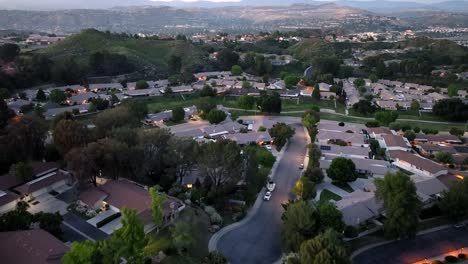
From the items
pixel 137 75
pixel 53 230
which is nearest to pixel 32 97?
pixel 137 75

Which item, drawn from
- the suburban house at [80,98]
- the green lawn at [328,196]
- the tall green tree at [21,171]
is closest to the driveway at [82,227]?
the tall green tree at [21,171]

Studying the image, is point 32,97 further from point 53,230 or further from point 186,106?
point 53,230

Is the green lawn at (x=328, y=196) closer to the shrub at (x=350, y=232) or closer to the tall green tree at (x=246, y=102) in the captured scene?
the shrub at (x=350, y=232)

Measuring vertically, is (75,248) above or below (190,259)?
above

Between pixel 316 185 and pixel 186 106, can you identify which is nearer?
pixel 316 185

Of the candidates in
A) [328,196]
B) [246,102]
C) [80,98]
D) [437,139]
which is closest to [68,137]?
[328,196]
